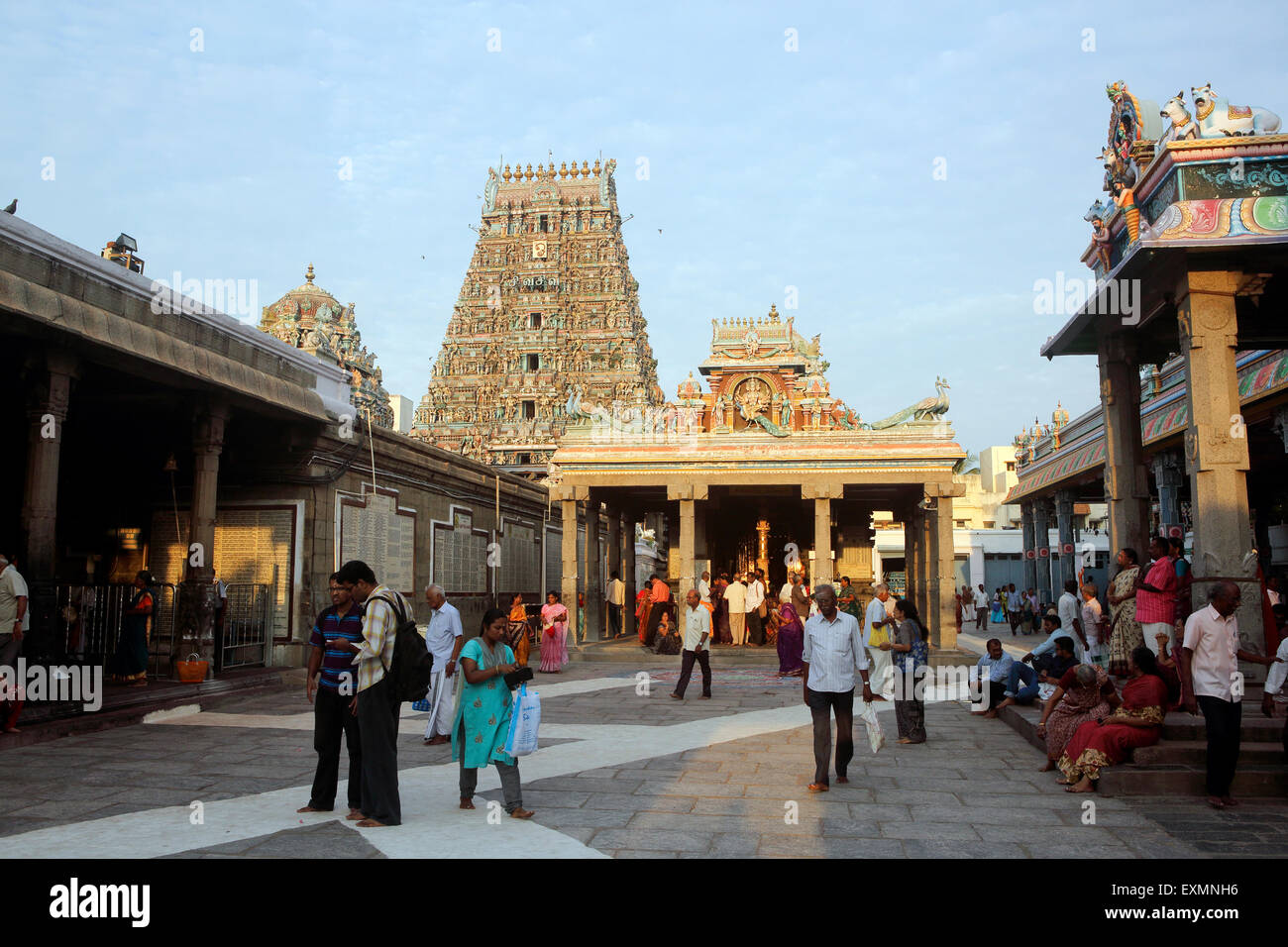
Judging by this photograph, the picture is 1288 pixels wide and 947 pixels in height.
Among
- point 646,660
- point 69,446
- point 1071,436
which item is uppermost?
point 1071,436

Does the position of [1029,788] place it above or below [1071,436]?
below

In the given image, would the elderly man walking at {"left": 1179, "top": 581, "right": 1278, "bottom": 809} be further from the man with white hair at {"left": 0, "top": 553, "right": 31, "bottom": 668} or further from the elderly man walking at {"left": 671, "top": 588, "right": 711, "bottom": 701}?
the man with white hair at {"left": 0, "top": 553, "right": 31, "bottom": 668}

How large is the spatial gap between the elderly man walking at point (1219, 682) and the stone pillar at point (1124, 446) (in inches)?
150

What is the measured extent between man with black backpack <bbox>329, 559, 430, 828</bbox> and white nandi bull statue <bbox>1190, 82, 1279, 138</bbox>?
28.4 ft

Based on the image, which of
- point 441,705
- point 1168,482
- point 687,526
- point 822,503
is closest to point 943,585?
point 822,503

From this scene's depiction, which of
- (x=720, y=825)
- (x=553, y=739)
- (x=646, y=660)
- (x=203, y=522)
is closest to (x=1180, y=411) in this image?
(x=646, y=660)

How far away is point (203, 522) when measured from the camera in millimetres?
12984

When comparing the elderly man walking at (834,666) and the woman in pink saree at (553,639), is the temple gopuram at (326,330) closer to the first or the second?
the woman in pink saree at (553,639)

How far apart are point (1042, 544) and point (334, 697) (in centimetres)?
3207

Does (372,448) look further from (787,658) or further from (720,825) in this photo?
(720,825)

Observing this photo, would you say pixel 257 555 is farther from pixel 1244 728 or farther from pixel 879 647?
pixel 1244 728

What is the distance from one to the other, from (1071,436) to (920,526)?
8550 mm

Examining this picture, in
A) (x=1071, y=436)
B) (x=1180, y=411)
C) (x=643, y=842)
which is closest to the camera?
(x=643, y=842)
